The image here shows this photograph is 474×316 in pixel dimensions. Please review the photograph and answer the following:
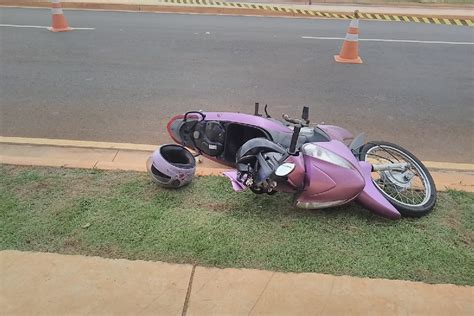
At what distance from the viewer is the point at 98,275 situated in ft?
9.37

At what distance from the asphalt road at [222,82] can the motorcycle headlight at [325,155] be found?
2.07 metres

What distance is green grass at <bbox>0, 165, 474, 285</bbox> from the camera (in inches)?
119

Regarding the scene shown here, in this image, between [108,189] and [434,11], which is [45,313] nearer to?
[108,189]

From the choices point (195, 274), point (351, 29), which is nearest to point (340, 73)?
point (351, 29)

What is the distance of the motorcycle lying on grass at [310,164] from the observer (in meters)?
3.35

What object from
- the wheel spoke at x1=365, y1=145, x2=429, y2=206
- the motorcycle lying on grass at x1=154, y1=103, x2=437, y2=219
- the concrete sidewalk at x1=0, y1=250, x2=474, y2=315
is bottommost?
the concrete sidewalk at x1=0, y1=250, x2=474, y2=315

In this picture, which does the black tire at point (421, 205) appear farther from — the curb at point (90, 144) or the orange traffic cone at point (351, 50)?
the orange traffic cone at point (351, 50)

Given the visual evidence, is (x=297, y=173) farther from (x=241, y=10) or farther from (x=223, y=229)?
(x=241, y=10)

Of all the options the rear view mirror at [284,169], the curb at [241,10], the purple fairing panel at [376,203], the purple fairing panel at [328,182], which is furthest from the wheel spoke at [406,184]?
the curb at [241,10]

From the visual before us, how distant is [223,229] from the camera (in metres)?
3.30

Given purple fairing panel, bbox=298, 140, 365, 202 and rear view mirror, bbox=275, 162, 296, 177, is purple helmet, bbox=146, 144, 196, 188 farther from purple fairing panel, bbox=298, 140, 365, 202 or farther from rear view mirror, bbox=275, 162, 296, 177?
purple fairing panel, bbox=298, 140, 365, 202

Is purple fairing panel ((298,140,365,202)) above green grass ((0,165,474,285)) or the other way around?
above

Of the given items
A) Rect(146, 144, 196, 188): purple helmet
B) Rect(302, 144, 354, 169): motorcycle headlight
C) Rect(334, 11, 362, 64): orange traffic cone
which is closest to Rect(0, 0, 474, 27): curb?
Rect(334, 11, 362, 64): orange traffic cone

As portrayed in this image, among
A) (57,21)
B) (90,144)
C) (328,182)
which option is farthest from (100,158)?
(57,21)
